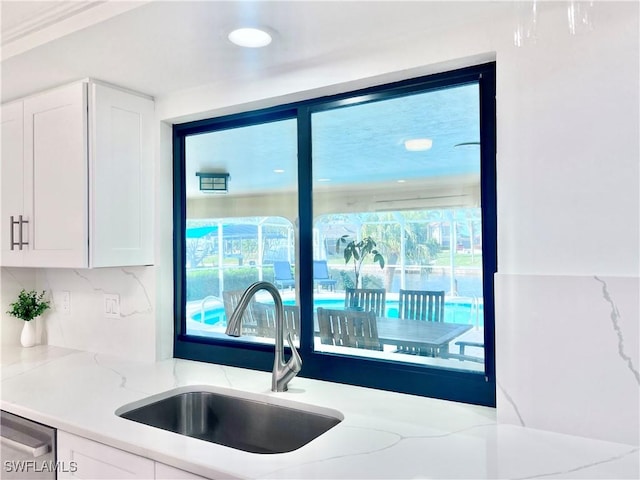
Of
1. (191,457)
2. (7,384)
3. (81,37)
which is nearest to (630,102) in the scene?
(191,457)

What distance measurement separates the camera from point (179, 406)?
67.7 inches

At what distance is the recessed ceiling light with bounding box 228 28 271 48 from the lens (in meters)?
1.48

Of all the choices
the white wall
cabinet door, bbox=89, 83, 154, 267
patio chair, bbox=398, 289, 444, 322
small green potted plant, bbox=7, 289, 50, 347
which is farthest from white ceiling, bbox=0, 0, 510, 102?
small green potted plant, bbox=7, 289, 50, 347

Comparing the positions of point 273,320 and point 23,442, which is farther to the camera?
point 273,320

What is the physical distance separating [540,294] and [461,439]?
0.45m

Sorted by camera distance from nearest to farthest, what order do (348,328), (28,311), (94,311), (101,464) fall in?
(101,464), (348,328), (94,311), (28,311)

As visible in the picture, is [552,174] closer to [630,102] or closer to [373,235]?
[630,102]

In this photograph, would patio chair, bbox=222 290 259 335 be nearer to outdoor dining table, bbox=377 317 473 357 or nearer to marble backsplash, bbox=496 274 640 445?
outdoor dining table, bbox=377 317 473 357

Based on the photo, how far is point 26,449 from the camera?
4.87 feet

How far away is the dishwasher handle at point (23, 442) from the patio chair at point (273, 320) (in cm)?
89

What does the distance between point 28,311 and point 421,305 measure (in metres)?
2.03

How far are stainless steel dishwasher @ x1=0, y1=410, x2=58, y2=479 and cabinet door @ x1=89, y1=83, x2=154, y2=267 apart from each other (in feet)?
2.08

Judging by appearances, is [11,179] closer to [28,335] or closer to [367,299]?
[28,335]

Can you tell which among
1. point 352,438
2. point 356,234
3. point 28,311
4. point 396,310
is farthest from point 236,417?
point 28,311
